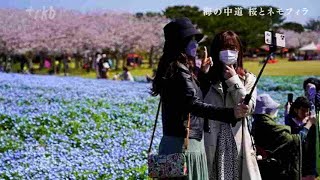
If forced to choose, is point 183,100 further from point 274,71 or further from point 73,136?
point 274,71

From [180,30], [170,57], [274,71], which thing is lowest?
[274,71]

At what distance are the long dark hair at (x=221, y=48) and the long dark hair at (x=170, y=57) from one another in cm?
32

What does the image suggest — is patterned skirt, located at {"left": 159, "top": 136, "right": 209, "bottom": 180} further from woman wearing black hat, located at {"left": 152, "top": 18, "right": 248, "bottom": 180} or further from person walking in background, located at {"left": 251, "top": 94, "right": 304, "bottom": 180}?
person walking in background, located at {"left": 251, "top": 94, "right": 304, "bottom": 180}

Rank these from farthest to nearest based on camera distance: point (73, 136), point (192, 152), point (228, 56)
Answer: point (73, 136) < point (228, 56) < point (192, 152)

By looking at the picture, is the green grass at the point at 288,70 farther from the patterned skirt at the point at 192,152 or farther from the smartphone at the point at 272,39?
the smartphone at the point at 272,39

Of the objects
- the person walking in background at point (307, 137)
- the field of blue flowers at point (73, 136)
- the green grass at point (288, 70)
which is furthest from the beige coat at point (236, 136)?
the green grass at point (288, 70)

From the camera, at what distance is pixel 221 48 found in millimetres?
3447

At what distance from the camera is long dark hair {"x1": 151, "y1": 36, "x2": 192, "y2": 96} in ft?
10.5

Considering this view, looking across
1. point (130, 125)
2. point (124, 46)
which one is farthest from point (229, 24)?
point (130, 125)

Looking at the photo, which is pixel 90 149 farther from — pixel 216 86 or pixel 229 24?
pixel 229 24

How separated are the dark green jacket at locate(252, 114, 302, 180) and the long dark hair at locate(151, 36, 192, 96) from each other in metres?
1.34

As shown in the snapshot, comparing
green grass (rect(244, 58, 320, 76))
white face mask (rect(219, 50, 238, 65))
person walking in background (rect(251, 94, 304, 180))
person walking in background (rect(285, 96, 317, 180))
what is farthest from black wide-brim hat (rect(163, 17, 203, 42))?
green grass (rect(244, 58, 320, 76))

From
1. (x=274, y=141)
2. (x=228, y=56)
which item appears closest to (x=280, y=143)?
(x=274, y=141)

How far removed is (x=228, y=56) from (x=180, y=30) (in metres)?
A: 0.37
